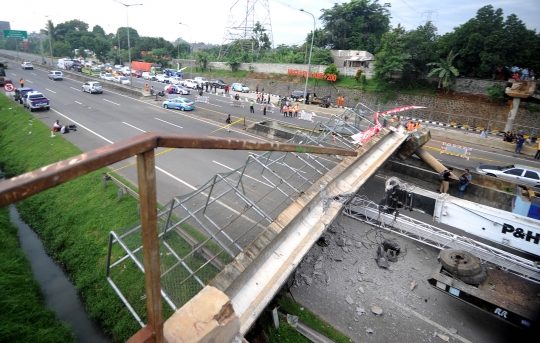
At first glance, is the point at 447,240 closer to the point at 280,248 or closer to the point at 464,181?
the point at 280,248

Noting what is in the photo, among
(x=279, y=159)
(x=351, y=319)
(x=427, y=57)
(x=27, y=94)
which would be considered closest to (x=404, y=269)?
(x=351, y=319)

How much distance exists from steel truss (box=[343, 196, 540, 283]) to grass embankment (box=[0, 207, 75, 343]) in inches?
307

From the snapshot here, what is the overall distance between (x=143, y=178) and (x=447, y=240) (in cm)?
740

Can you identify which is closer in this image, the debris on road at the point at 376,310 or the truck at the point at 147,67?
the debris on road at the point at 376,310

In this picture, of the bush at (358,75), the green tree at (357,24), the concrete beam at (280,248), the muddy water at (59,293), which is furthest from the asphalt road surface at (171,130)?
the green tree at (357,24)

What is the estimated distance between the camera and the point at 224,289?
169 inches

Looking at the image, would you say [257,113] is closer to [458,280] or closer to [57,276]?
[57,276]

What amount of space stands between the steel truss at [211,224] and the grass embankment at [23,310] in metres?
1.64

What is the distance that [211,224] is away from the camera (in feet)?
19.7

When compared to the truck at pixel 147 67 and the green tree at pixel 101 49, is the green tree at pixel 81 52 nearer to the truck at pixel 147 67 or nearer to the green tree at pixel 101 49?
the green tree at pixel 101 49

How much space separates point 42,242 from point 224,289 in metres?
10.1

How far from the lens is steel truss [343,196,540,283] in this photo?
6328mm

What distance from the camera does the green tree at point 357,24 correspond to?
4206 cm

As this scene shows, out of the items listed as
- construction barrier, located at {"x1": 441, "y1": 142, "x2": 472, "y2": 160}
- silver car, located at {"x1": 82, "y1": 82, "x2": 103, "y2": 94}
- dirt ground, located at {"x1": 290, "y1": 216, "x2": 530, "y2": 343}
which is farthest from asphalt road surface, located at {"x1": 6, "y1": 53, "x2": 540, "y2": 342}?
silver car, located at {"x1": 82, "y1": 82, "x2": 103, "y2": 94}
